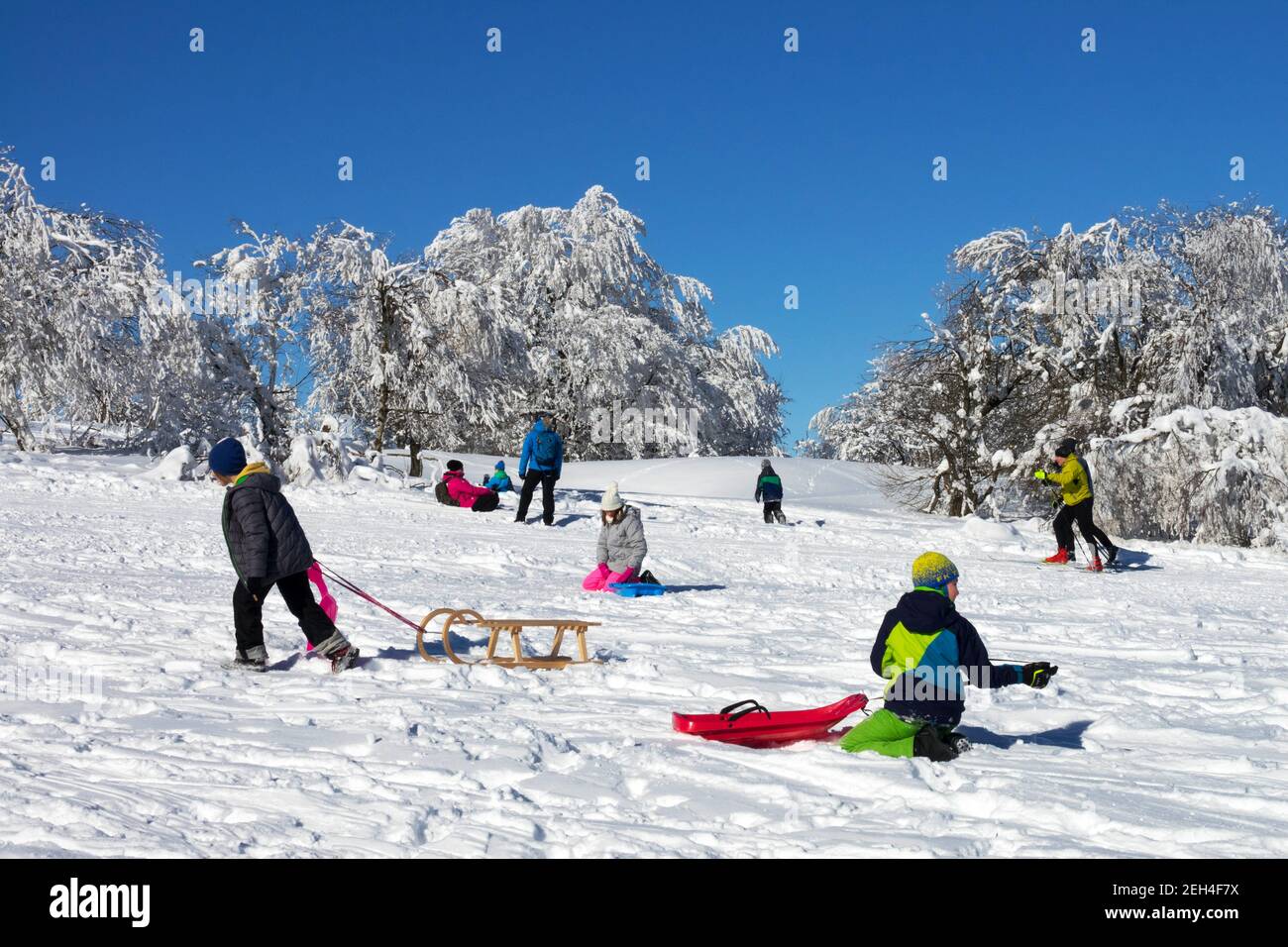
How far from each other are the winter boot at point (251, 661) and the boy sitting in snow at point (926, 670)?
3.64 metres

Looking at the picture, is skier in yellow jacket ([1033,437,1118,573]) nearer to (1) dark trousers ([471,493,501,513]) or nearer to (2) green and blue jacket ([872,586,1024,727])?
(1) dark trousers ([471,493,501,513])

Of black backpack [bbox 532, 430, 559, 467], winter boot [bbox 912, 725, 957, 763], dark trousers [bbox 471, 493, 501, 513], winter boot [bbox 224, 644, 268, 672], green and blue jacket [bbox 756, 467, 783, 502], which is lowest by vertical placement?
winter boot [bbox 912, 725, 957, 763]

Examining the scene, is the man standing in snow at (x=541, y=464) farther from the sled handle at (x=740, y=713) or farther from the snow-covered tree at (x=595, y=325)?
the snow-covered tree at (x=595, y=325)

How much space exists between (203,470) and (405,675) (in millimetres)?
13810

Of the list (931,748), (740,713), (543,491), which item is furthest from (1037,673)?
(543,491)

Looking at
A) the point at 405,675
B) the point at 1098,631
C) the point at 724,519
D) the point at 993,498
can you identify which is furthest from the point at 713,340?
the point at 405,675

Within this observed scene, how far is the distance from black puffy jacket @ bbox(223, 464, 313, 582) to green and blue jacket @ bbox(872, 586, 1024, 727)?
3.65 meters

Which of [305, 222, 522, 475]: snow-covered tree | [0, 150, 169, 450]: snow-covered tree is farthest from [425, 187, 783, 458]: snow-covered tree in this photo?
[0, 150, 169, 450]: snow-covered tree

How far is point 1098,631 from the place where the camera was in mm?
9633

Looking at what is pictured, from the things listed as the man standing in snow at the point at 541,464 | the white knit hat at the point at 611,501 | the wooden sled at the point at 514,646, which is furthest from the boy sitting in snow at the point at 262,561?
the man standing in snow at the point at 541,464

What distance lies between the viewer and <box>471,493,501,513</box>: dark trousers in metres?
17.7

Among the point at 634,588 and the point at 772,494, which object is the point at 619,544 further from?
the point at 772,494

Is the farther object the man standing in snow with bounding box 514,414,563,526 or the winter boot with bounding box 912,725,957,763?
the man standing in snow with bounding box 514,414,563,526
